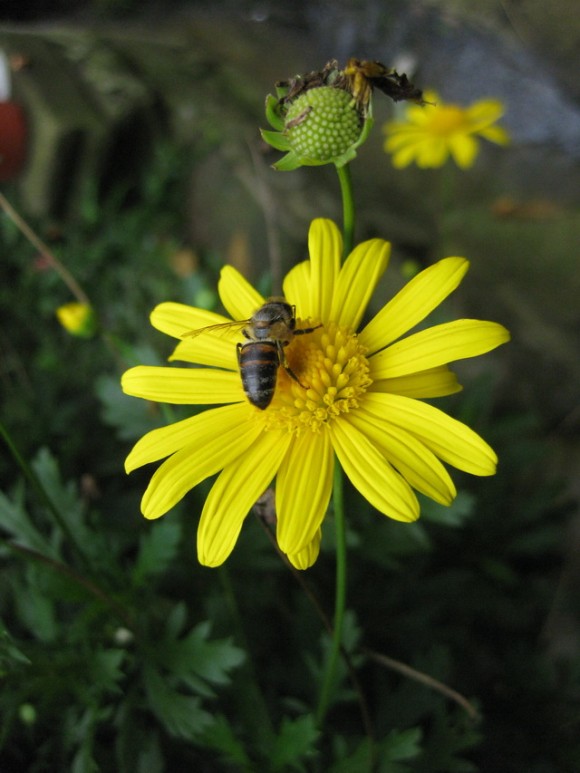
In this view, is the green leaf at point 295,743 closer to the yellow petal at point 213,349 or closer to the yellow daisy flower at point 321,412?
the yellow daisy flower at point 321,412

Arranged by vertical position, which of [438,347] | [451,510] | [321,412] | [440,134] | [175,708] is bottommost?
[175,708]

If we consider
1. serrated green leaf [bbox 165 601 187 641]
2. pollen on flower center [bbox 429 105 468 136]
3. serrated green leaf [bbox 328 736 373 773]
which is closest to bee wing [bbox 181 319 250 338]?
serrated green leaf [bbox 165 601 187 641]

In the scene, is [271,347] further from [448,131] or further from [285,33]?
[285,33]

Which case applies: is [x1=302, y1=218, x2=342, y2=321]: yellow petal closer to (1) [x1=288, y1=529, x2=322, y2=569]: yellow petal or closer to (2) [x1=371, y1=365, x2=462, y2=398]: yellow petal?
(2) [x1=371, y1=365, x2=462, y2=398]: yellow petal

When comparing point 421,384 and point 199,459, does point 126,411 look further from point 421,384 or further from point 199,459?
point 421,384

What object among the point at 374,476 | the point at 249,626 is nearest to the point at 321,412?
the point at 374,476

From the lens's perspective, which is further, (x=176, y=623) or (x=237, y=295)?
(x=176, y=623)

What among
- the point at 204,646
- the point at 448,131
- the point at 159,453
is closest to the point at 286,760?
the point at 204,646

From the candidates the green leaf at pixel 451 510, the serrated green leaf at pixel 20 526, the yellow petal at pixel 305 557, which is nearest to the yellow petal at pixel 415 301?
the yellow petal at pixel 305 557
